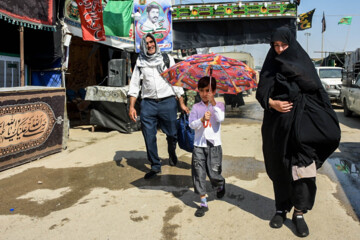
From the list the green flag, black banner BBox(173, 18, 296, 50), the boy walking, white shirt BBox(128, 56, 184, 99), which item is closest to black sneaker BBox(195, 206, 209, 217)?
the boy walking

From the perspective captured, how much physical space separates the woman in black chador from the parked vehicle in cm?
781

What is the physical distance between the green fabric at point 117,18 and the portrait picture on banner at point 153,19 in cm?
37

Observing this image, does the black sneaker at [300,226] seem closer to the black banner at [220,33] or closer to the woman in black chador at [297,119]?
the woman in black chador at [297,119]

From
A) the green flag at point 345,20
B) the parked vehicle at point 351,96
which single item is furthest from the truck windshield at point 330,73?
the green flag at point 345,20

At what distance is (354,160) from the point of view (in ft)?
18.3

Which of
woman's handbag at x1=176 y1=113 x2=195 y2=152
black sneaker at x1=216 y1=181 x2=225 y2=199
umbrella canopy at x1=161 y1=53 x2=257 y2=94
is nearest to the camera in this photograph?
umbrella canopy at x1=161 y1=53 x2=257 y2=94

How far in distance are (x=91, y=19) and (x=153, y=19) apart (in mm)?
2053

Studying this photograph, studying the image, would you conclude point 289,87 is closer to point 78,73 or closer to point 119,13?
point 119,13

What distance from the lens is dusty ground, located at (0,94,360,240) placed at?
305cm

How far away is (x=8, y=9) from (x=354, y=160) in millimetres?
6447

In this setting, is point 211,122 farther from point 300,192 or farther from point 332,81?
point 332,81

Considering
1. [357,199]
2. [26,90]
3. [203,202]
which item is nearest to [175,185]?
[203,202]

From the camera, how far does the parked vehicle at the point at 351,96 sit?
977cm

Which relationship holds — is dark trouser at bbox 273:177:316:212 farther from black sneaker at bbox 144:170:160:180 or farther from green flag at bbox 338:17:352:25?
green flag at bbox 338:17:352:25
